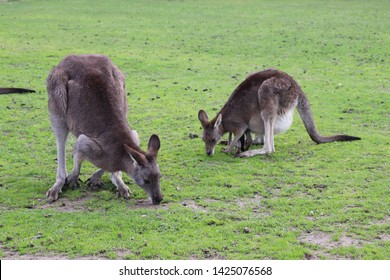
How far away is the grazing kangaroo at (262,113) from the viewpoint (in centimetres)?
748

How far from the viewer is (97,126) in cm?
603

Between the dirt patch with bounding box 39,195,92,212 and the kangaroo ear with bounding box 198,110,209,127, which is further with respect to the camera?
the kangaroo ear with bounding box 198,110,209,127

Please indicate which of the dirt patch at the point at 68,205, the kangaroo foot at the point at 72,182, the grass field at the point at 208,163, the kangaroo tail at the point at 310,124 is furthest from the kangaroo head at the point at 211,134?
the dirt patch at the point at 68,205

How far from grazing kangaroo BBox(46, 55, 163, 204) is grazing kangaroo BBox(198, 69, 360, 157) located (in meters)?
1.54

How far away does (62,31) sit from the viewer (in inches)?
681

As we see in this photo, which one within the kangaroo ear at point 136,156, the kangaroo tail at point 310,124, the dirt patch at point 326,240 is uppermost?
the kangaroo ear at point 136,156

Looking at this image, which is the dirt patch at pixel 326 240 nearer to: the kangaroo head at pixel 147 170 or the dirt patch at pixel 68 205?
the kangaroo head at pixel 147 170

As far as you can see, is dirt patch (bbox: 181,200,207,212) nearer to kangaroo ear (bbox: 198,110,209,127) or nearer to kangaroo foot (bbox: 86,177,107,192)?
kangaroo foot (bbox: 86,177,107,192)

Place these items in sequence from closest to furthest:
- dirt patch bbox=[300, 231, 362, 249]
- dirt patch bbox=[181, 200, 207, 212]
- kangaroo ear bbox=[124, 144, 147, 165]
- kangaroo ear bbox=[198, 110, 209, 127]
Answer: dirt patch bbox=[300, 231, 362, 249] → kangaroo ear bbox=[124, 144, 147, 165] → dirt patch bbox=[181, 200, 207, 212] → kangaroo ear bbox=[198, 110, 209, 127]

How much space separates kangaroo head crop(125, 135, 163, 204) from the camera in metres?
5.66

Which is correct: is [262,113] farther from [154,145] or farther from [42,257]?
[42,257]

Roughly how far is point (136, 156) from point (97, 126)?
24.7 inches

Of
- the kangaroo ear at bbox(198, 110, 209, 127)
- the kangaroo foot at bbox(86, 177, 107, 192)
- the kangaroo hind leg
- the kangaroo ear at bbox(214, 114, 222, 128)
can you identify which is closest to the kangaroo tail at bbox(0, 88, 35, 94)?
the kangaroo ear at bbox(198, 110, 209, 127)

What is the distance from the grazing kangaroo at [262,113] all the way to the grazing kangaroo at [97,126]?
1.54 m
